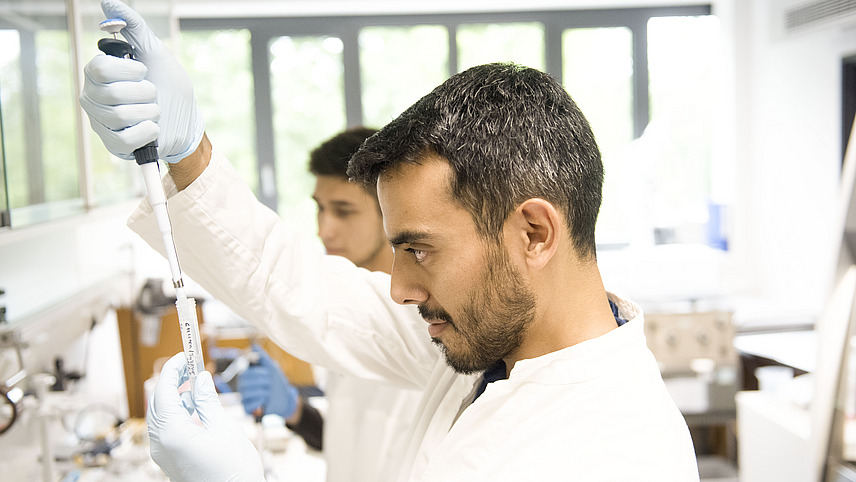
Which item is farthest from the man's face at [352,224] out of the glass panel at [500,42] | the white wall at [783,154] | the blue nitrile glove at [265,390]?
the glass panel at [500,42]

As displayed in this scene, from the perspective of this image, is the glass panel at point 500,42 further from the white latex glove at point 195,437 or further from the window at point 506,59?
the white latex glove at point 195,437

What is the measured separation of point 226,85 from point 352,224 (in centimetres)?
307

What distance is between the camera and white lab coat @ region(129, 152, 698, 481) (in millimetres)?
861

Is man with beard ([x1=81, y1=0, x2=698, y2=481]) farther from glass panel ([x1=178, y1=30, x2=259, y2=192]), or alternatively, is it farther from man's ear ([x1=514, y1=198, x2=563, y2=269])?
glass panel ([x1=178, y1=30, x2=259, y2=192])

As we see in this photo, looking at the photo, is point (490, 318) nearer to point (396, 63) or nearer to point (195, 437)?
point (195, 437)

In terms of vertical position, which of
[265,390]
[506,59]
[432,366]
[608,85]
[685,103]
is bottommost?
[265,390]

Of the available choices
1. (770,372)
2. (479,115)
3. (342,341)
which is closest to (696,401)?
(770,372)

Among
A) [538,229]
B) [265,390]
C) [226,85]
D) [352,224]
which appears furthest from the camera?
[226,85]

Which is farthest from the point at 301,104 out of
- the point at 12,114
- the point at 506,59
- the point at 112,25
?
the point at 112,25

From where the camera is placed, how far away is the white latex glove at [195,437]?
79 centimetres

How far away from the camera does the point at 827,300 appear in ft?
5.42

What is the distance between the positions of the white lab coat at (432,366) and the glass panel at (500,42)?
3572 mm

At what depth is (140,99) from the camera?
0.80m

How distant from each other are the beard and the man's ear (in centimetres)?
3
